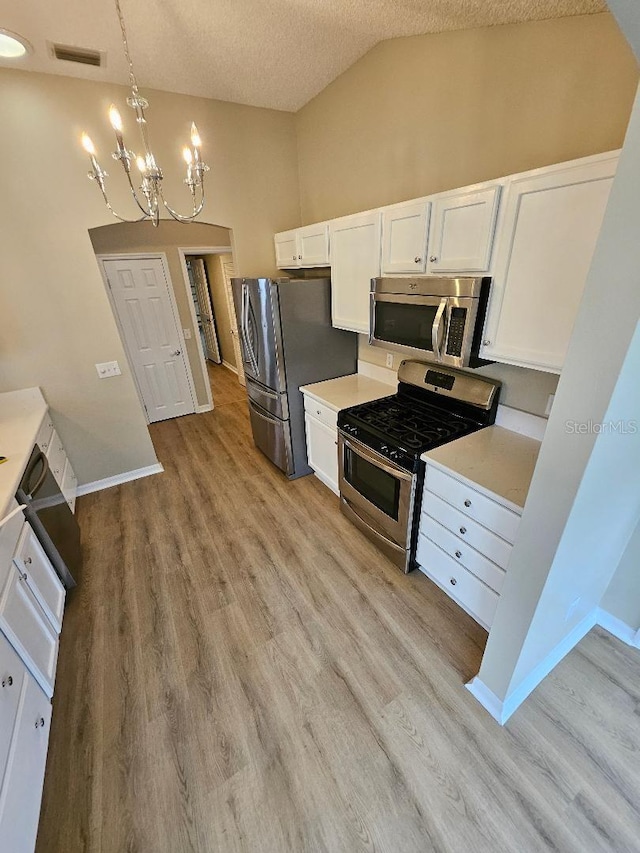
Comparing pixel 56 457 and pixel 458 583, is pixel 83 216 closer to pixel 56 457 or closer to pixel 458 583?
pixel 56 457

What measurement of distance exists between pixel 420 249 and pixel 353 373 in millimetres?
1431

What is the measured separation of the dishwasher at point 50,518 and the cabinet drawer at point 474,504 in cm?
216

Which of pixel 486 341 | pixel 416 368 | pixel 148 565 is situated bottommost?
pixel 148 565

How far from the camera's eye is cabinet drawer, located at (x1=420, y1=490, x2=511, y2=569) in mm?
1600

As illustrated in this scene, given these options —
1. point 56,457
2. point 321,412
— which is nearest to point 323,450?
point 321,412

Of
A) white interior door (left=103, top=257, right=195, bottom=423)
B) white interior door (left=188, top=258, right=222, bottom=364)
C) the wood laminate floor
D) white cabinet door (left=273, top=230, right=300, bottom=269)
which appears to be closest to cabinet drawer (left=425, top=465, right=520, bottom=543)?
the wood laminate floor

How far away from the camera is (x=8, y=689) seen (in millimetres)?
1262

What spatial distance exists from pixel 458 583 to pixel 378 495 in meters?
0.66

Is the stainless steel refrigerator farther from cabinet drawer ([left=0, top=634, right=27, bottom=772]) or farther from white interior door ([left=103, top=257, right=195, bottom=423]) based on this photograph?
cabinet drawer ([left=0, top=634, right=27, bottom=772])

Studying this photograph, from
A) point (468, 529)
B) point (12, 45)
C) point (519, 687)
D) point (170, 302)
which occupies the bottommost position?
point (519, 687)

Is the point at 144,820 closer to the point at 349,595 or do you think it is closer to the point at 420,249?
the point at 349,595

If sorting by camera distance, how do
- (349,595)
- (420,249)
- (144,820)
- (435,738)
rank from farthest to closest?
(349,595) → (420,249) → (435,738) → (144,820)

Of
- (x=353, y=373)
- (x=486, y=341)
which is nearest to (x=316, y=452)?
(x=353, y=373)

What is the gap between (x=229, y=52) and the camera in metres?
2.23
